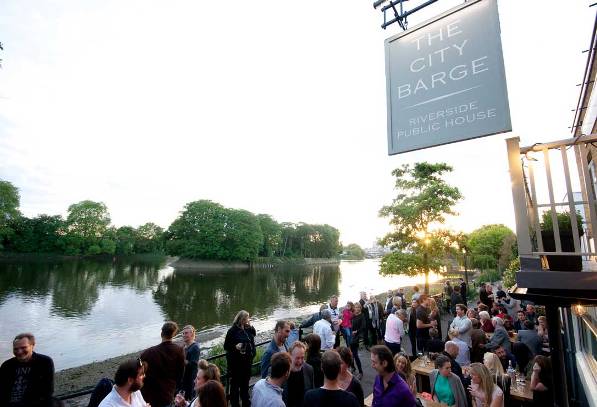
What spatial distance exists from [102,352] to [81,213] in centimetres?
7527

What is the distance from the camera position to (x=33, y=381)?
3418 mm

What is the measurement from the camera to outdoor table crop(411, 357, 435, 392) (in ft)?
18.1

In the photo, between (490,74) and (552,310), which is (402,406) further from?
(490,74)

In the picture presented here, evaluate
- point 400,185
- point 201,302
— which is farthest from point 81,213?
point 400,185

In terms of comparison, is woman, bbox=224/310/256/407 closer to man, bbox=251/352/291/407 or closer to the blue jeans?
man, bbox=251/352/291/407

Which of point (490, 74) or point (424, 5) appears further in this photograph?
point (424, 5)

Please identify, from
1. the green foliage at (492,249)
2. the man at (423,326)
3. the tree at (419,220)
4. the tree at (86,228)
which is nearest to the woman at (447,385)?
the man at (423,326)

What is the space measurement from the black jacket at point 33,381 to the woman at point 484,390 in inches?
184

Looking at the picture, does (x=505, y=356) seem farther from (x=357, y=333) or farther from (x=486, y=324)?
(x=357, y=333)

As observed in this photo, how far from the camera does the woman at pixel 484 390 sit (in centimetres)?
367

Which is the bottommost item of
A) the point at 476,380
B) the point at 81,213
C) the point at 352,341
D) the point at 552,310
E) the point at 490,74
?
the point at 352,341

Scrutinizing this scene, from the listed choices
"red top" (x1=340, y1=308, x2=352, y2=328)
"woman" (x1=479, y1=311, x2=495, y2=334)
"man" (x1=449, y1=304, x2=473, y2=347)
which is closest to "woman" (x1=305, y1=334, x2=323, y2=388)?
"man" (x1=449, y1=304, x2=473, y2=347)

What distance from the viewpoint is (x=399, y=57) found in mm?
4664

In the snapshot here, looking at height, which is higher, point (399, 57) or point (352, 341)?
point (399, 57)
